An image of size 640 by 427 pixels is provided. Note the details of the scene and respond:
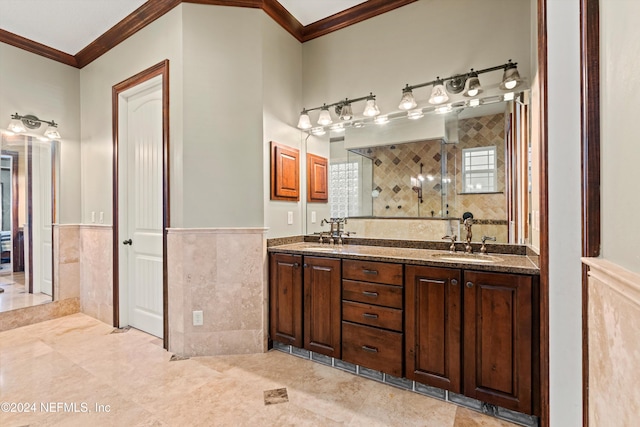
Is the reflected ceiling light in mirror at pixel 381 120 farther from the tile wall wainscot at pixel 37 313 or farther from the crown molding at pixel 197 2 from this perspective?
the tile wall wainscot at pixel 37 313

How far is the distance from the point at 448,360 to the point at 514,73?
1980 mm

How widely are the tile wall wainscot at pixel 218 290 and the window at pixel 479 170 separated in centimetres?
176

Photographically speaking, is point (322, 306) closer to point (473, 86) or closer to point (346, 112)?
point (346, 112)

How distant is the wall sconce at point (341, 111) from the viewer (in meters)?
2.67

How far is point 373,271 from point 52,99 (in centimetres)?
410

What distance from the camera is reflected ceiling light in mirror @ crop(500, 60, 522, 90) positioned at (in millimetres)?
2086

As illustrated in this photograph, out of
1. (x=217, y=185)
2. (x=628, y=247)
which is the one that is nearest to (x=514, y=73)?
(x=628, y=247)

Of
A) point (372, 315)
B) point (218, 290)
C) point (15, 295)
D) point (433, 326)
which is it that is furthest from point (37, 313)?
point (433, 326)

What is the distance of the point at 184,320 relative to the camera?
99.4 inches


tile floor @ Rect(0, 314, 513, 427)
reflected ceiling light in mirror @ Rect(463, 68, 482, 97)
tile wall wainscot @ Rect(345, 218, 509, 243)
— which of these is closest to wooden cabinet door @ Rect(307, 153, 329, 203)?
tile wall wainscot @ Rect(345, 218, 509, 243)

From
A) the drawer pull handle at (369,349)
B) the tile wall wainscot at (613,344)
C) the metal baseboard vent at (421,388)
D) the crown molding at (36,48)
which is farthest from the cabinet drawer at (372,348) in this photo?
the crown molding at (36,48)

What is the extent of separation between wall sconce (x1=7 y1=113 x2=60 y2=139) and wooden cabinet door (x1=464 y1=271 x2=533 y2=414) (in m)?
4.43

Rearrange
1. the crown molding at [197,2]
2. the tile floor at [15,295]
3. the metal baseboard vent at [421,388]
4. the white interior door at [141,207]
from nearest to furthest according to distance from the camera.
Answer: the metal baseboard vent at [421,388] < the crown molding at [197,2] < the white interior door at [141,207] < the tile floor at [15,295]

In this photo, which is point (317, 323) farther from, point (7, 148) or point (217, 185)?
point (7, 148)
